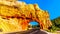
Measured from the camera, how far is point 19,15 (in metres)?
27.8

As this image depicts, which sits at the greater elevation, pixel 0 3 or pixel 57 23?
pixel 0 3

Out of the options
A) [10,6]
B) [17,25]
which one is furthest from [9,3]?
[17,25]

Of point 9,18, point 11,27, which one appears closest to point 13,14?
point 9,18

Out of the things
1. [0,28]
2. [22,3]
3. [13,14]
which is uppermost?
[22,3]

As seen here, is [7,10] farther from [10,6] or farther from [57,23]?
[57,23]

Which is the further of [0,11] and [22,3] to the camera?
[22,3]

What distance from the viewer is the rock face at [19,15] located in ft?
84.4

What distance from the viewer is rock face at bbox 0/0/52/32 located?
25734 mm

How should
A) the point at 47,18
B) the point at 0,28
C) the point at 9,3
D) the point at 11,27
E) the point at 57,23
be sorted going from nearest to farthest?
the point at 0,28, the point at 11,27, the point at 9,3, the point at 47,18, the point at 57,23

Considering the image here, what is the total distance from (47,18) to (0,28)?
30.7 feet

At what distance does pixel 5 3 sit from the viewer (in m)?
27.0

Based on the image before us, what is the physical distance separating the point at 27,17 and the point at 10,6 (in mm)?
3372

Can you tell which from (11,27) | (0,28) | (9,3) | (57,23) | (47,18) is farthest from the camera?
(57,23)

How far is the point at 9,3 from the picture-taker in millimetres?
27266
